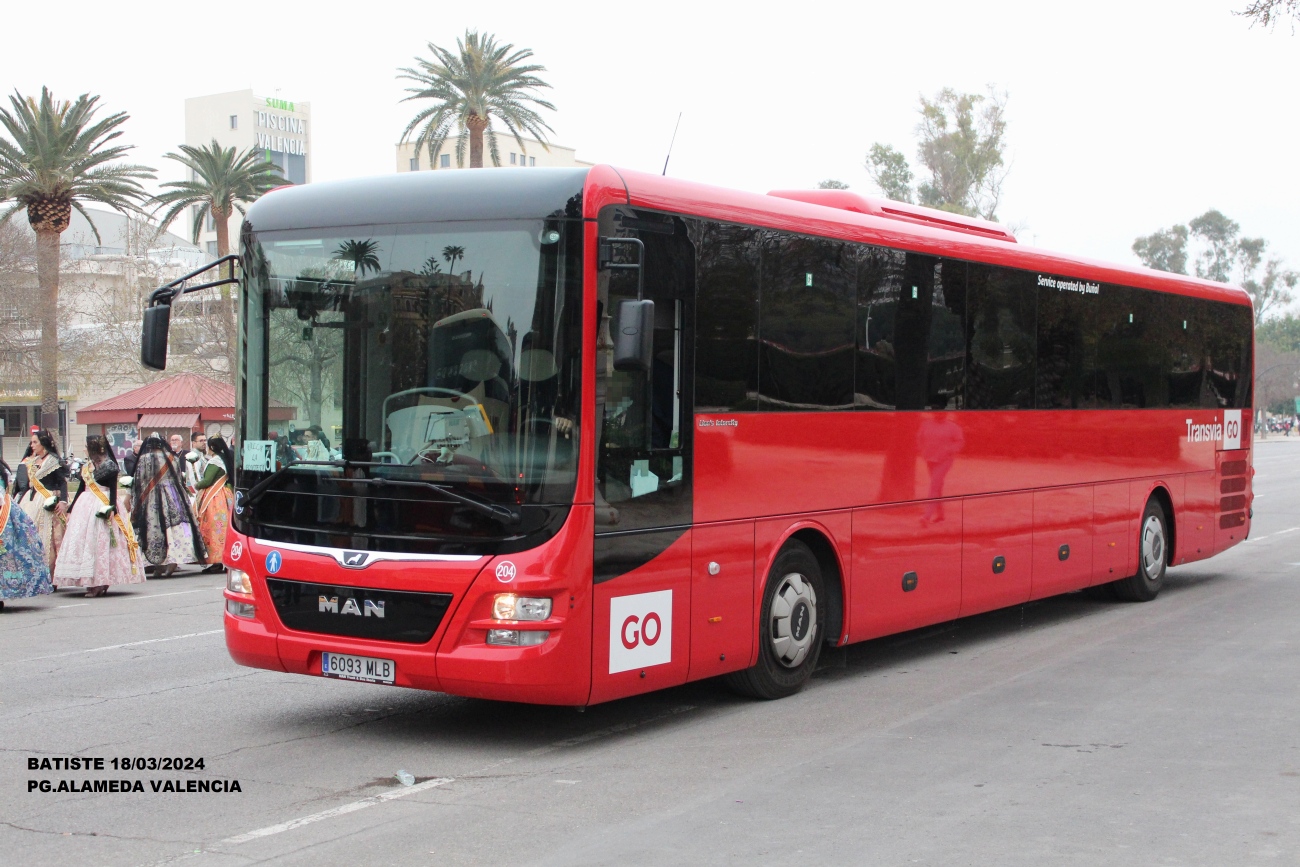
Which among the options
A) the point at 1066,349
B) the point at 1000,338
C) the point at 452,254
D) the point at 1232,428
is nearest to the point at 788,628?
the point at 452,254

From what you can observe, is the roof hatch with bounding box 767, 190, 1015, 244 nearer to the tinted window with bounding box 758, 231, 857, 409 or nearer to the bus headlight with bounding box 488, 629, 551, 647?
the tinted window with bounding box 758, 231, 857, 409

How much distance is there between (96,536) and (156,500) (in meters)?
2.17

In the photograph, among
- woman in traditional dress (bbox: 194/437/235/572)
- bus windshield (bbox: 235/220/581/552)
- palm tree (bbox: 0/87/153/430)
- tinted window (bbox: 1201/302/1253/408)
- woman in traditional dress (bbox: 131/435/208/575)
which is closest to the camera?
bus windshield (bbox: 235/220/581/552)

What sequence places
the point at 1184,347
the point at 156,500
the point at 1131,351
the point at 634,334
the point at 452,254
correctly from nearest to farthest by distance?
1. the point at 634,334
2. the point at 452,254
3. the point at 1131,351
4. the point at 1184,347
5. the point at 156,500

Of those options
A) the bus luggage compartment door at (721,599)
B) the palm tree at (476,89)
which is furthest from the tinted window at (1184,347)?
the palm tree at (476,89)

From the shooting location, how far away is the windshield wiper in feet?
23.1

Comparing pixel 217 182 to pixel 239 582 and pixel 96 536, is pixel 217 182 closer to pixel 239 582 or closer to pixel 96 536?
pixel 96 536

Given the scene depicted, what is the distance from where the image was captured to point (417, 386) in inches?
287

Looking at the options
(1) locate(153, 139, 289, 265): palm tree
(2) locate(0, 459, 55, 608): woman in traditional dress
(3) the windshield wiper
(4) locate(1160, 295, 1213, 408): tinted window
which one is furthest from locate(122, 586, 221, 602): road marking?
(1) locate(153, 139, 289, 265): palm tree

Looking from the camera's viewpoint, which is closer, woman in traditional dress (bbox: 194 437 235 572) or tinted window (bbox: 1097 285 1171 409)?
tinted window (bbox: 1097 285 1171 409)

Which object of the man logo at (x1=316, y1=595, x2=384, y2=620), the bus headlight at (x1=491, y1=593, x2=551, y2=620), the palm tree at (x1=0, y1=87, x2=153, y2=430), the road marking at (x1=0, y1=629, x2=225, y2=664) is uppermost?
the palm tree at (x1=0, y1=87, x2=153, y2=430)

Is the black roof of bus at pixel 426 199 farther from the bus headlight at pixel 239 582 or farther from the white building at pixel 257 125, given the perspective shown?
the white building at pixel 257 125

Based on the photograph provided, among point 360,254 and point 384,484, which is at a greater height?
point 360,254

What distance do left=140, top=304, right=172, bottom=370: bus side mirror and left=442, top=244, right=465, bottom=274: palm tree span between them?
5.55 feet
